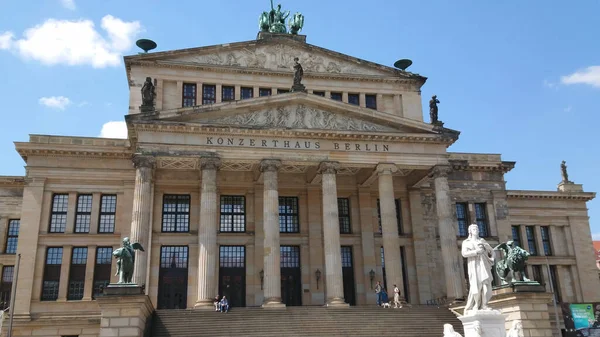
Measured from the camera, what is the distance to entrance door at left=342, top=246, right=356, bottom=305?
41.7 meters

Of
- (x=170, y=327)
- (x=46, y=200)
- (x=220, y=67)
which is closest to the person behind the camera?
(x=170, y=327)

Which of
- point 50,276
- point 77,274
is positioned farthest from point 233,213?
point 50,276

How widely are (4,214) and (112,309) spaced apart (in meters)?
20.2

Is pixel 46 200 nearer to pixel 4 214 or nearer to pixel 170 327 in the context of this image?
pixel 4 214

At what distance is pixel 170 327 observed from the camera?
29.9 meters

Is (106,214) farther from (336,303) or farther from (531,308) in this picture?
(531,308)

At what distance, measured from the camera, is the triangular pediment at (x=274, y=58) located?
42875 millimetres

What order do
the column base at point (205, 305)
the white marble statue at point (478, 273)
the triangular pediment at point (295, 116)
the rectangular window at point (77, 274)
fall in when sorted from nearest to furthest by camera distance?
1. the white marble statue at point (478, 273)
2. the column base at point (205, 305)
3. the triangular pediment at point (295, 116)
4. the rectangular window at point (77, 274)

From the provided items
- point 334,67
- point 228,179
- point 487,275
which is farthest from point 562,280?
point 487,275

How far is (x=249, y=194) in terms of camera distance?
41.9m

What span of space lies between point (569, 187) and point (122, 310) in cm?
4499

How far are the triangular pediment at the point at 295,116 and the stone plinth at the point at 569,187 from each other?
22.8 metres

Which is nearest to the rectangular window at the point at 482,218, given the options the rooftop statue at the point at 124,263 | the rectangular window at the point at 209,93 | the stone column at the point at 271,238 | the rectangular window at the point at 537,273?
the rectangular window at the point at 537,273

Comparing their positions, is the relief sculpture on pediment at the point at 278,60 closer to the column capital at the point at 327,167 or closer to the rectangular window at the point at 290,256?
the column capital at the point at 327,167
